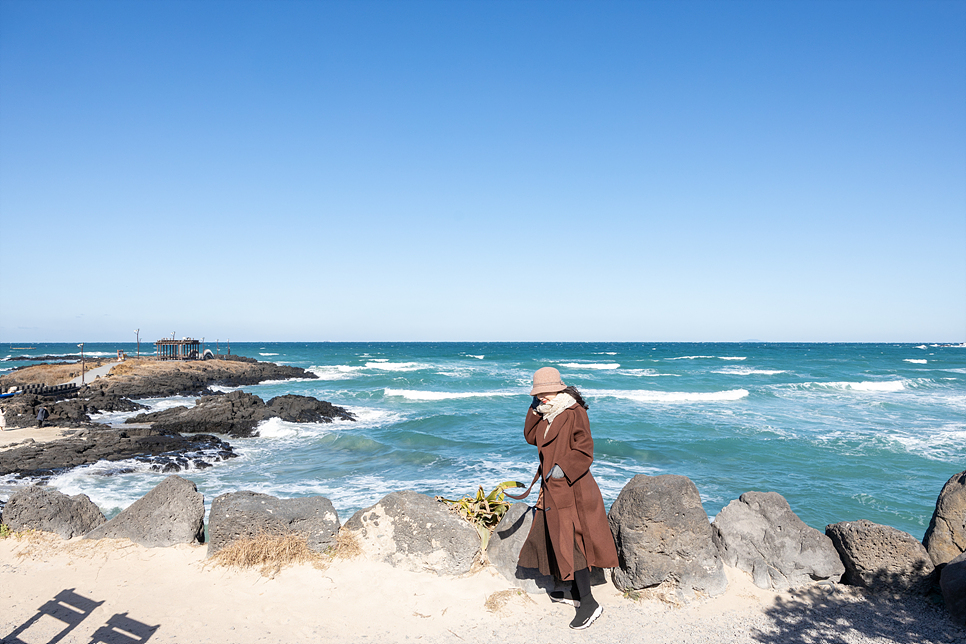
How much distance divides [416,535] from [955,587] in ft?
14.6

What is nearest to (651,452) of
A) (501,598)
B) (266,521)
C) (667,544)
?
(667,544)

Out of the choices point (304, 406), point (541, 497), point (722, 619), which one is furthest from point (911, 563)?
point (304, 406)

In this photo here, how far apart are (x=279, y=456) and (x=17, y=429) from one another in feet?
32.9

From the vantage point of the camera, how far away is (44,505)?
5879 millimetres

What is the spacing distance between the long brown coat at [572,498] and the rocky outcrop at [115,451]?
1171 cm

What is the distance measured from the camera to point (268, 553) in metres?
5.15

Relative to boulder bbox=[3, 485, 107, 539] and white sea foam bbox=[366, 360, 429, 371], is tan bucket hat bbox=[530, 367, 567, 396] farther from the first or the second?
white sea foam bbox=[366, 360, 429, 371]

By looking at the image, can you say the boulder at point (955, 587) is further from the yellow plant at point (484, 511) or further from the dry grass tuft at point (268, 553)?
the dry grass tuft at point (268, 553)

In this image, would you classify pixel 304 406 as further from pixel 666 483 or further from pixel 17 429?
pixel 666 483

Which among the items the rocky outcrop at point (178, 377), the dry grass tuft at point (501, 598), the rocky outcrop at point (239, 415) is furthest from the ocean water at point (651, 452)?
the dry grass tuft at point (501, 598)

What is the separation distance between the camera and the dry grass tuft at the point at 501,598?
4.51 metres

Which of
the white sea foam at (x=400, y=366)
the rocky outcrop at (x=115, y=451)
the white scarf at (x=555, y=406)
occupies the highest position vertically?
the white scarf at (x=555, y=406)

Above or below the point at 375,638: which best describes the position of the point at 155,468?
below

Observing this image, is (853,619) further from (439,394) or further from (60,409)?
(439,394)
